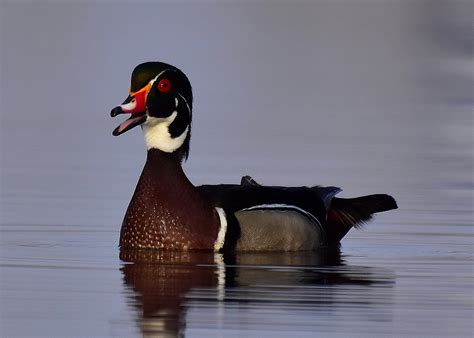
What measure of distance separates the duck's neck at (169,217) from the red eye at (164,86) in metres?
0.62

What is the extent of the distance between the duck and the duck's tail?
0.49 meters

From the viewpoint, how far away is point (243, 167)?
19.4m

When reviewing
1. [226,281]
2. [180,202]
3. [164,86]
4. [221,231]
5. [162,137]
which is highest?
[164,86]

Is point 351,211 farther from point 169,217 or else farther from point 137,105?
point 137,105

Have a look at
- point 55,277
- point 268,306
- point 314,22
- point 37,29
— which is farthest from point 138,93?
point 314,22

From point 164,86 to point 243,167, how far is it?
4.82 metres

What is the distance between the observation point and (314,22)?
47.7 m

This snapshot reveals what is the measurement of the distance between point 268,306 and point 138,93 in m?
3.14

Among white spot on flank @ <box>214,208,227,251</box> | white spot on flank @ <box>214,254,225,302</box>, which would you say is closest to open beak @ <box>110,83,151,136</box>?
white spot on flank @ <box>214,208,227,251</box>

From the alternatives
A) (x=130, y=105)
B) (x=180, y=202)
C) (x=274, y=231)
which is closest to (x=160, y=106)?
(x=130, y=105)

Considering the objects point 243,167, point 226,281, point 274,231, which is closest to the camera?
point 226,281

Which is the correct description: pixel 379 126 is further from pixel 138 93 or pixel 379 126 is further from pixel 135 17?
pixel 135 17

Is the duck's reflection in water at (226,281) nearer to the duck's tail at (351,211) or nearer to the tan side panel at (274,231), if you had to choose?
the tan side panel at (274,231)

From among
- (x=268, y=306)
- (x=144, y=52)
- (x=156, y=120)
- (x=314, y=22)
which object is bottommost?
(x=268, y=306)
